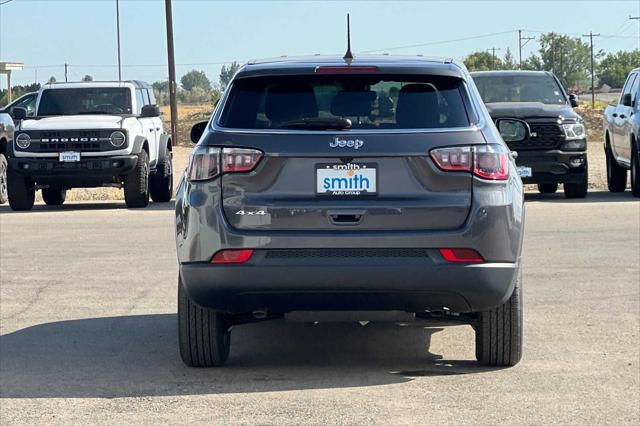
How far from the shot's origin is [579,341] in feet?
28.3

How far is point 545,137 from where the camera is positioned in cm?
1922

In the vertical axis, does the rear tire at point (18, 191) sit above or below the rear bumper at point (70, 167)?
below

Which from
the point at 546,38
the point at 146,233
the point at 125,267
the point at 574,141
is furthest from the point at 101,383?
the point at 546,38

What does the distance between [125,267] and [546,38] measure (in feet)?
415

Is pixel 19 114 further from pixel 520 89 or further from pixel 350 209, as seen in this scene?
pixel 350 209

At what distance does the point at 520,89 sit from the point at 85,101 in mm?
6644

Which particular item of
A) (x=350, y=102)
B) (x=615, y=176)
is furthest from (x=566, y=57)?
(x=350, y=102)

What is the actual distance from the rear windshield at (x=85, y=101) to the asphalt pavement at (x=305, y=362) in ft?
24.9

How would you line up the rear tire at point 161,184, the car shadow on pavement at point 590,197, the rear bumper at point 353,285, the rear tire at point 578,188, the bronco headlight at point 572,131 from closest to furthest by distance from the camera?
the rear bumper at point 353,285 → the bronco headlight at point 572,131 → the rear tire at point 578,188 → the car shadow on pavement at point 590,197 → the rear tire at point 161,184

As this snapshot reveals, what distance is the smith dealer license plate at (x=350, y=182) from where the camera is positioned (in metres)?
6.96

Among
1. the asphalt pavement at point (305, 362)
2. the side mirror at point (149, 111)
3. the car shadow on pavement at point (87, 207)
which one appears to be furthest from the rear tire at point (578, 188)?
the asphalt pavement at point (305, 362)

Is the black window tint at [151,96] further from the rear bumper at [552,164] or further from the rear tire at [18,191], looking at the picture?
the rear bumper at [552,164]

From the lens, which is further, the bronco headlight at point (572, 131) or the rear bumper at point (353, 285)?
the bronco headlight at point (572, 131)

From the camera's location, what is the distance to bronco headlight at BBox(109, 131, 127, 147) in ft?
63.6
